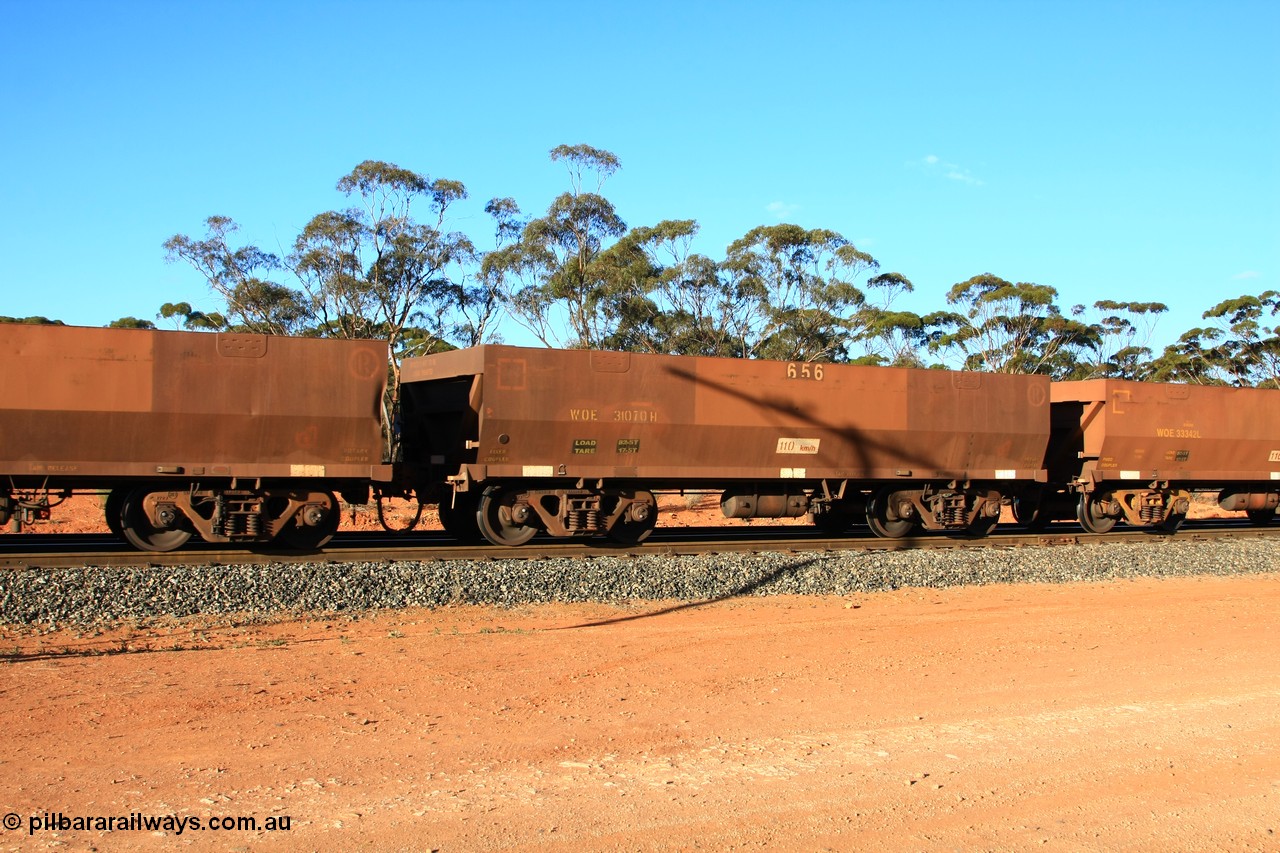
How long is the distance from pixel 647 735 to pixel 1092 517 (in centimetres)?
1543

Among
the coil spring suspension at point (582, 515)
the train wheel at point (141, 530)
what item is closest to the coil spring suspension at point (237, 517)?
the train wheel at point (141, 530)

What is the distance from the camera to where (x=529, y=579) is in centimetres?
1185

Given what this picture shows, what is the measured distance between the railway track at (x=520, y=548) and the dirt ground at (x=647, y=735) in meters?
2.47

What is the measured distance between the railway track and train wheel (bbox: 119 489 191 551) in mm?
188

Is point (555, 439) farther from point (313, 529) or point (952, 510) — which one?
point (952, 510)

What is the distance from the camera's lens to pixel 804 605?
38.4 feet

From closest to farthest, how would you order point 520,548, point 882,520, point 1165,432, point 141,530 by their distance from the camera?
1. point 141,530
2. point 520,548
3. point 882,520
4. point 1165,432

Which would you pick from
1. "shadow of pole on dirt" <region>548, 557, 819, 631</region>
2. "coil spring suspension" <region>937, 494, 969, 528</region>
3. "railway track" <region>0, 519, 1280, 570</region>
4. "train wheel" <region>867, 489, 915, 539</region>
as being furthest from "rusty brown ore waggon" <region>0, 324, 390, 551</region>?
"coil spring suspension" <region>937, 494, 969, 528</region>

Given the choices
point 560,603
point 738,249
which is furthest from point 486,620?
point 738,249

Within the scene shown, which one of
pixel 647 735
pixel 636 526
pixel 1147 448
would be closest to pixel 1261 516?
pixel 1147 448

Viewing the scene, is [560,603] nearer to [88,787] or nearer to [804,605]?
[804,605]

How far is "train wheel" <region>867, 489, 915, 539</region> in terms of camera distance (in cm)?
1703

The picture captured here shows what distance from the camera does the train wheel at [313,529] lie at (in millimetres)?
13227

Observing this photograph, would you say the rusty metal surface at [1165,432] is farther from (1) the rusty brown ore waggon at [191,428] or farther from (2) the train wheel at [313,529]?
(2) the train wheel at [313,529]
